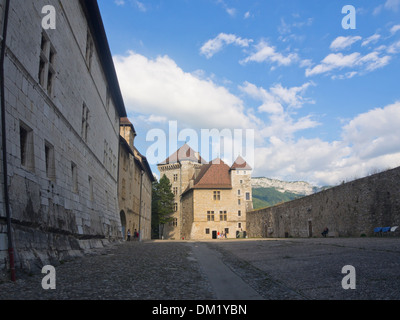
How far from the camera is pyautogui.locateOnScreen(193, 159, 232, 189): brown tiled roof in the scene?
56.1 metres

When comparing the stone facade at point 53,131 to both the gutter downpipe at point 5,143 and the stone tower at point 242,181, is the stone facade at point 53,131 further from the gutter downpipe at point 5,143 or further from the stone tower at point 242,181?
the stone tower at point 242,181

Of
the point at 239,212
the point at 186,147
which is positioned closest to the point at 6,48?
the point at 239,212

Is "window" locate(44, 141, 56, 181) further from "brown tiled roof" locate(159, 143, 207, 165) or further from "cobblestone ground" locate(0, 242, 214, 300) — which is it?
"brown tiled roof" locate(159, 143, 207, 165)

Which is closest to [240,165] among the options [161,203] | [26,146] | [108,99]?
[161,203]

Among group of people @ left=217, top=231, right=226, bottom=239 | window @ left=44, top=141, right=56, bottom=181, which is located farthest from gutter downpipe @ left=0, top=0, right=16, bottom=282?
group of people @ left=217, top=231, right=226, bottom=239

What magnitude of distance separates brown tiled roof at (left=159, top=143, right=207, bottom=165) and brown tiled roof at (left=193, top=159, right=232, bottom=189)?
1025 cm

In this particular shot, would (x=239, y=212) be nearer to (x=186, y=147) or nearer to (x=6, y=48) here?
(x=186, y=147)

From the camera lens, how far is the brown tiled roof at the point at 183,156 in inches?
2776

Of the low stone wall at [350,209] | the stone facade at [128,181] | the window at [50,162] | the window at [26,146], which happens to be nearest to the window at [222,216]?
the stone facade at [128,181]

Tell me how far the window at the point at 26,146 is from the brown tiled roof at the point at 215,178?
159ft

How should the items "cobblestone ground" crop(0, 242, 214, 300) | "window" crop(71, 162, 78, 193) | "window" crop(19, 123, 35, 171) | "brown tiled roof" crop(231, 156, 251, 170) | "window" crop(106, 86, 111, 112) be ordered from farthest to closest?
"brown tiled roof" crop(231, 156, 251, 170)
"window" crop(106, 86, 111, 112)
"window" crop(71, 162, 78, 193)
"window" crop(19, 123, 35, 171)
"cobblestone ground" crop(0, 242, 214, 300)

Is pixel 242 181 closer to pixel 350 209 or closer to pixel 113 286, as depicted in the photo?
pixel 350 209
